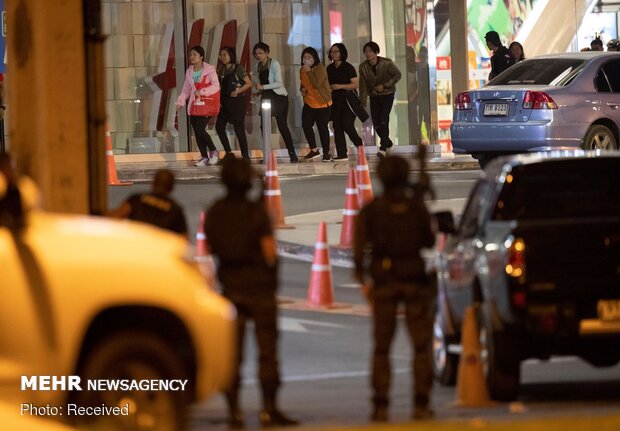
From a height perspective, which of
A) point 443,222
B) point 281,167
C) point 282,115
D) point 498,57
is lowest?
point 281,167

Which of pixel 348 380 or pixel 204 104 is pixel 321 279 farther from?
pixel 204 104

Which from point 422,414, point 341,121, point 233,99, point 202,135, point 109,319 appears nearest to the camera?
point 109,319

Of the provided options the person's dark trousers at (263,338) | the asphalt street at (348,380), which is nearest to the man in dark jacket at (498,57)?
the asphalt street at (348,380)

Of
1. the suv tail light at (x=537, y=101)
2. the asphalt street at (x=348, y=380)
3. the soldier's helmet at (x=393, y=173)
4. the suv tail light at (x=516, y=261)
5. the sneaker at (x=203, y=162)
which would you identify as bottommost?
the asphalt street at (x=348, y=380)

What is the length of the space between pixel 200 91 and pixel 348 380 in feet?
55.0

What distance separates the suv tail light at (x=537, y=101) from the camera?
23.0 m

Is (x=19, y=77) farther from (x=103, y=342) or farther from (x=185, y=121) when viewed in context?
(x=185, y=121)

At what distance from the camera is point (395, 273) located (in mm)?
10156

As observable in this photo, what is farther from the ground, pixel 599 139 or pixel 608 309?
pixel 599 139

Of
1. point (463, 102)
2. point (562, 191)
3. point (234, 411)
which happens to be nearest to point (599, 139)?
point (463, 102)

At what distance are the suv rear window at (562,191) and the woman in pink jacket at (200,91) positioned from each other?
56.1 ft

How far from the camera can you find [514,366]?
35.6ft

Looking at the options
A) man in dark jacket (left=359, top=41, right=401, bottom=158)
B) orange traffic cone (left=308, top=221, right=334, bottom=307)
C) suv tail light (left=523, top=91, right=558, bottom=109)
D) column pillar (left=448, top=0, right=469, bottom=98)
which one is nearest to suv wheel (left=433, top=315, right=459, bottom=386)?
orange traffic cone (left=308, top=221, right=334, bottom=307)

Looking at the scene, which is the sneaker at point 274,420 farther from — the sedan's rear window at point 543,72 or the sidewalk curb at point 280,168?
the sidewalk curb at point 280,168
